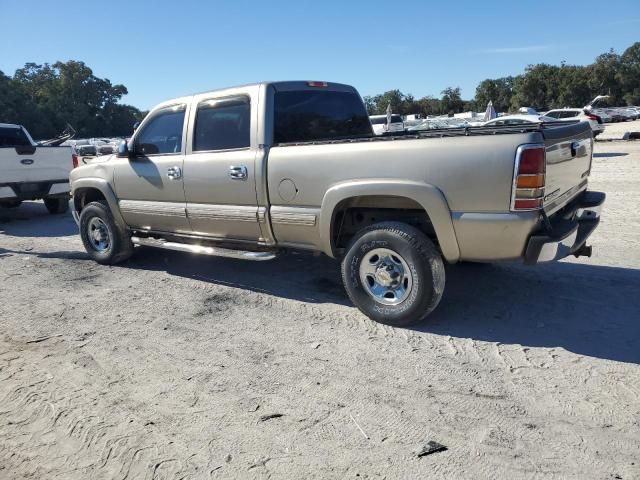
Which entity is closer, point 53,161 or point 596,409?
point 596,409

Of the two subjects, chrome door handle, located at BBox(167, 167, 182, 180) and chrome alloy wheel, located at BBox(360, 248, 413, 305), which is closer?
chrome alloy wheel, located at BBox(360, 248, 413, 305)

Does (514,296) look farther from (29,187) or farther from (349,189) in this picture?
(29,187)

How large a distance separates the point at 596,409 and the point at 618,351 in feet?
2.80

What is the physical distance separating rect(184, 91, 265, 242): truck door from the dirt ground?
72 cm

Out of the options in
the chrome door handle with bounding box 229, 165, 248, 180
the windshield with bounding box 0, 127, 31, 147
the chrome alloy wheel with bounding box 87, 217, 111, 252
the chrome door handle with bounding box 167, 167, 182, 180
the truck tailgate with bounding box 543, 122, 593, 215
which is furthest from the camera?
the windshield with bounding box 0, 127, 31, 147

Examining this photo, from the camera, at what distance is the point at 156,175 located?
5625mm

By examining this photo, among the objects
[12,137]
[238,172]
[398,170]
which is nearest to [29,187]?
[12,137]

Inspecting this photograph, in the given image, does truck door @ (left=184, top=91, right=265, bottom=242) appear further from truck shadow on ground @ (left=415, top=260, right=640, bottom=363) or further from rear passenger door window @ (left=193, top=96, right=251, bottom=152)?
truck shadow on ground @ (left=415, top=260, right=640, bottom=363)

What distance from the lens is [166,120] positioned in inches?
224

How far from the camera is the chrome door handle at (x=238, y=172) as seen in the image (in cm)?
474

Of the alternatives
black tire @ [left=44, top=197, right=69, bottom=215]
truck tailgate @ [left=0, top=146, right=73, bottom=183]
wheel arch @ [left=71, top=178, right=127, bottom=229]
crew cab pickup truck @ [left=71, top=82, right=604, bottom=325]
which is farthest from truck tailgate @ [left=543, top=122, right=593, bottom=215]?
black tire @ [left=44, top=197, right=69, bottom=215]

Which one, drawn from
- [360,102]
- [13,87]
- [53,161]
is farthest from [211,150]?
[13,87]

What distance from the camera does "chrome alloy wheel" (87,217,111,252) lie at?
650cm

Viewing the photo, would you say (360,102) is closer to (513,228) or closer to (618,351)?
(513,228)
